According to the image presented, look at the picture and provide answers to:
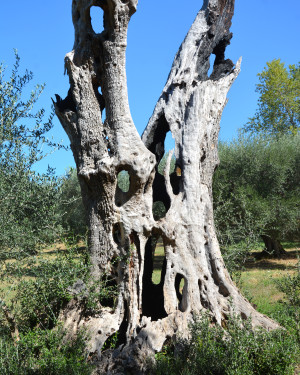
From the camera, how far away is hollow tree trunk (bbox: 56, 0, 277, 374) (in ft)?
20.6

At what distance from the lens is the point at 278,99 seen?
109 feet

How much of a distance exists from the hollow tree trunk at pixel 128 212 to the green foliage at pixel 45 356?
0.38 meters

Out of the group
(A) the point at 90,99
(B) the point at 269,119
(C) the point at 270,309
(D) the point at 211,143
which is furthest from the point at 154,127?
(B) the point at 269,119

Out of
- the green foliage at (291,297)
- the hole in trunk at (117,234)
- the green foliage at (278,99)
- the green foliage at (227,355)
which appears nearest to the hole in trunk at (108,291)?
the hole in trunk at (117,234)

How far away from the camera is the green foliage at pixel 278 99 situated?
32812 millimetres

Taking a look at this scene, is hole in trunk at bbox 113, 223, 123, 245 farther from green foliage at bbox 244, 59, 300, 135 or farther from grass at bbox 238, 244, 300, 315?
green foliage at bbox 244, 59, 300, 135

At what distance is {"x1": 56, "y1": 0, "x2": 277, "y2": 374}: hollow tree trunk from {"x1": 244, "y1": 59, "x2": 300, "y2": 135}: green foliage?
88.4 feet

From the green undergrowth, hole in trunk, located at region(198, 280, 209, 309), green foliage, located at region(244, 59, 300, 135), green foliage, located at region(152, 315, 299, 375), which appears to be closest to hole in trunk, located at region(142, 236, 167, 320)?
hole in trunk, located at region(198, 280, 209, 309)

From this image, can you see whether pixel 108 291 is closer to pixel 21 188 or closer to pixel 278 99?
pixel 21 188

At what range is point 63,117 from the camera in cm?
708

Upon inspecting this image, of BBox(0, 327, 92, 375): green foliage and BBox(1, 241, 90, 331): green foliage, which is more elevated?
BBox(1, 241, 90, 331): green foliage

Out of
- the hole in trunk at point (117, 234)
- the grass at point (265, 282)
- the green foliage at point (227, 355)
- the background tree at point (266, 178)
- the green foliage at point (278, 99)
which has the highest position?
the green foliage at point (278, 99)

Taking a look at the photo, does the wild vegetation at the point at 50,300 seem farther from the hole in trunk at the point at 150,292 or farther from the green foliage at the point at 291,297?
the hole in trunk at the point at 150,292

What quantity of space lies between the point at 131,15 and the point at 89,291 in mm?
4846
